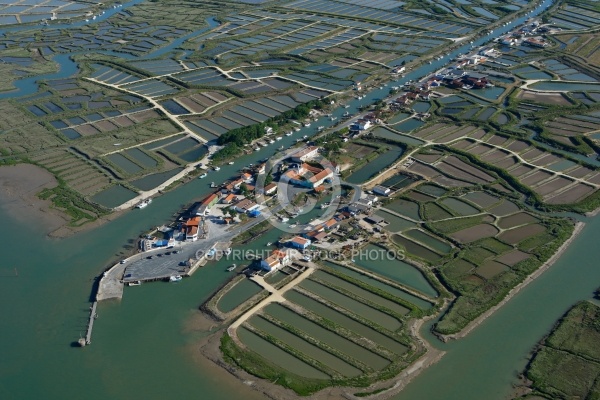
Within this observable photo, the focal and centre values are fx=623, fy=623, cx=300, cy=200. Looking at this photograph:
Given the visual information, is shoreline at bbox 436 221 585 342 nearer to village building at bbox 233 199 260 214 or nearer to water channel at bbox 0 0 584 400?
water channel at bbox 0 0 584 400

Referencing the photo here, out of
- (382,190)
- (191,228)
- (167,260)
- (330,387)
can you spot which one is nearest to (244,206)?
(191,228)

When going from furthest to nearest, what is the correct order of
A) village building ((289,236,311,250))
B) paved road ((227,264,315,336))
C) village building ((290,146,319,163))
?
village building ((290,146,319,163)) → village building ((289,236,311,250)) → paved road ((227,264,315,336))

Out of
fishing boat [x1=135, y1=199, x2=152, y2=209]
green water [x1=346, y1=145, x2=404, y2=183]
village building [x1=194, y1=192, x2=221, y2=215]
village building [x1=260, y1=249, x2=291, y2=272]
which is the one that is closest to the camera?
village building [x1=260, y1=249, x2=291, y2=272]

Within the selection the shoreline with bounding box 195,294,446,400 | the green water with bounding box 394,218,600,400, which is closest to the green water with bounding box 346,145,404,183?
the green water with bounding box 394,218,600,400

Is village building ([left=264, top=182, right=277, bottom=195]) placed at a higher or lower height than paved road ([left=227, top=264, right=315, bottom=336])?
higher

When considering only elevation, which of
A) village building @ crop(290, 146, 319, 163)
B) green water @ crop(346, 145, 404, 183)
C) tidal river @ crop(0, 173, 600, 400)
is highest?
village building @ crop(290, 146, 319, 163)

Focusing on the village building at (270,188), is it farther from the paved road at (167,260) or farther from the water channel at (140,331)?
the water channel at (140,331)

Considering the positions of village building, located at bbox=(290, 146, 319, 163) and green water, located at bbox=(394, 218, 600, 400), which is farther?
village building, located at bbox=(290, 146, 319, 163)

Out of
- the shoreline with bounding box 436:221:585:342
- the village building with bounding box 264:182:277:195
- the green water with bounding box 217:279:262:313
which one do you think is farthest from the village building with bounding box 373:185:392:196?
the green water with bounding box 217:279:262:313

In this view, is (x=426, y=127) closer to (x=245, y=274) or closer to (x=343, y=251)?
(x=343, y=251)

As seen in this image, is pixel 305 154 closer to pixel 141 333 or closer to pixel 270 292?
pixel 270 292
